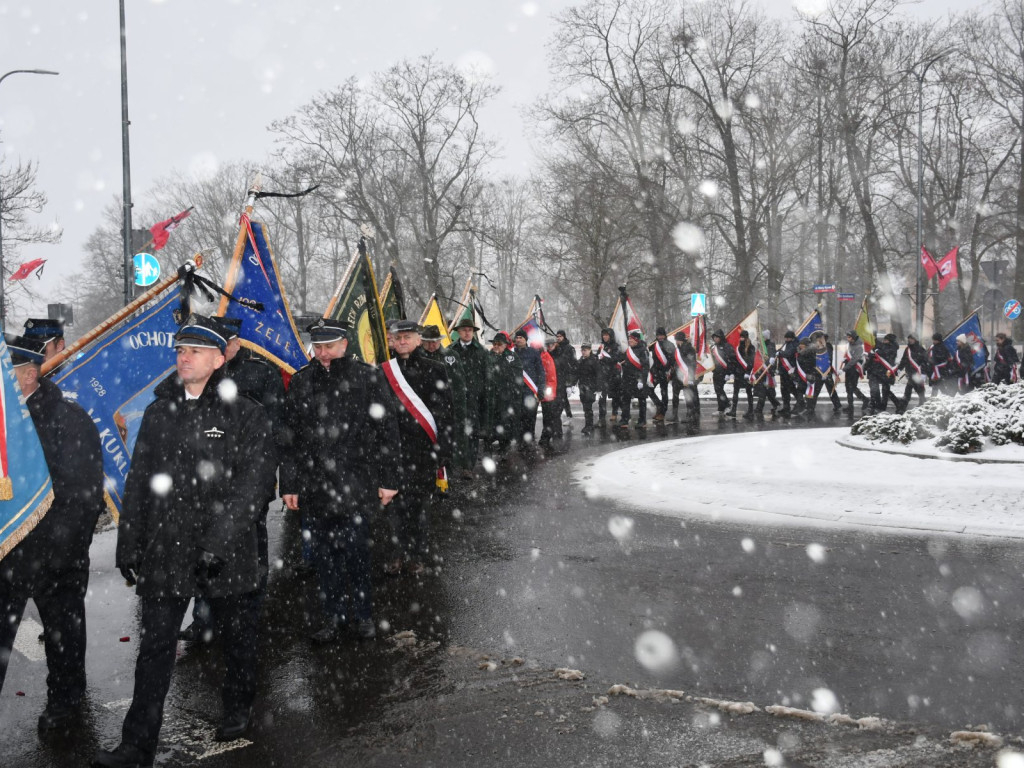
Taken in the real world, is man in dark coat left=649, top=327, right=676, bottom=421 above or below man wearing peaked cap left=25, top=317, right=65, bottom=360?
above

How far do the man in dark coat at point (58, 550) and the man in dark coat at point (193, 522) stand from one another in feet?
1.53

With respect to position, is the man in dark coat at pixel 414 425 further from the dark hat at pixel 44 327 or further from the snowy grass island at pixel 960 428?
the snowy grass island at pixel 960 428

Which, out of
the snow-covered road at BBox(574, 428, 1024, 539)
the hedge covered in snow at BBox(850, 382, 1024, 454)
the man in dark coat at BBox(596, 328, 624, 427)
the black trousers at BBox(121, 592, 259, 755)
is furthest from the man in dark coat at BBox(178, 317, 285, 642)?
the man in dark coat at BBox(596, 328, 624, 427)

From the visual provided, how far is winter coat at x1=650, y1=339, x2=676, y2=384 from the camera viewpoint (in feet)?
61.4

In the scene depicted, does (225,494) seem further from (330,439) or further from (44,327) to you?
(44,327)

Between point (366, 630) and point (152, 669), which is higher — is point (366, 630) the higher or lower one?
the lower one

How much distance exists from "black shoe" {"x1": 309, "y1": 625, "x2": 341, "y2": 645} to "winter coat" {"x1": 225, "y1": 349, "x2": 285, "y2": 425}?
1343 mm

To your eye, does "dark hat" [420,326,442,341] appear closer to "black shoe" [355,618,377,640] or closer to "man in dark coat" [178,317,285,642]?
"man in dark coat" [178,317,285,642]

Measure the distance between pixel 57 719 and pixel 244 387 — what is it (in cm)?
231

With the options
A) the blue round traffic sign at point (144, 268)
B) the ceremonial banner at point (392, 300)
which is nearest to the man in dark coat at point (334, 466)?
the ceremonial banner at point (392, 300)

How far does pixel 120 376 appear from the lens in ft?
19.5

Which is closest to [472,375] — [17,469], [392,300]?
[392,300]

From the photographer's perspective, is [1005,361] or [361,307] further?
[1005,361]

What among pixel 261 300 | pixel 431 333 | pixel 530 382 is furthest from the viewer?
pixel 530 382
